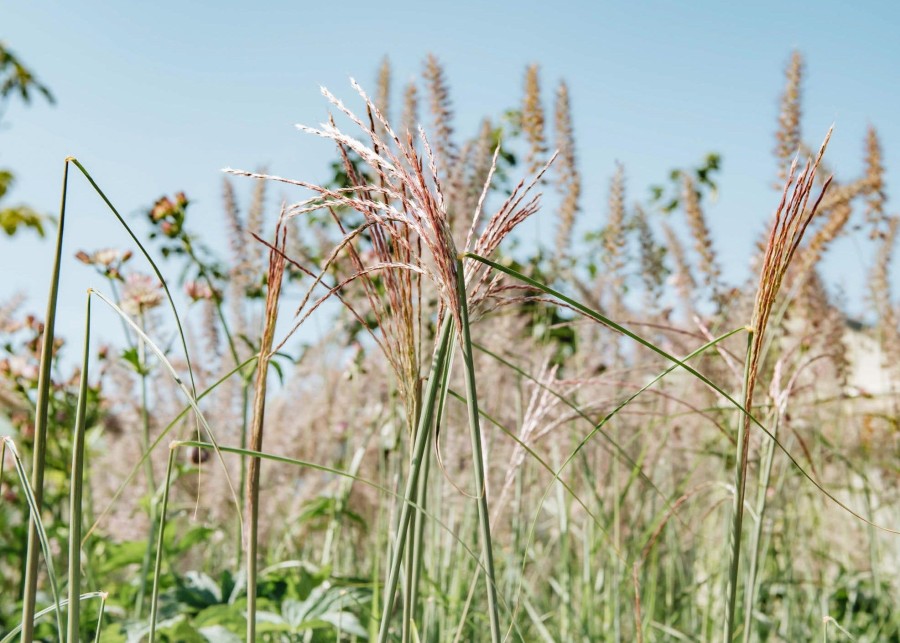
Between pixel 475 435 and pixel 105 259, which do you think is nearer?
pixel 475 435

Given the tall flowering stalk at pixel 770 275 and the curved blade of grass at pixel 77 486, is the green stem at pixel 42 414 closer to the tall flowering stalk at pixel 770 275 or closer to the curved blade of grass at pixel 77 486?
the curved blade of grass at pixel 77 486

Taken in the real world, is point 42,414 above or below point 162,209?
below

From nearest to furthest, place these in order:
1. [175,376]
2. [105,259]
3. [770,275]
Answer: [175,376] → [770,275] → [105,259]

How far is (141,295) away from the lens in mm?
1962

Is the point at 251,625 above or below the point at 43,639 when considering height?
above

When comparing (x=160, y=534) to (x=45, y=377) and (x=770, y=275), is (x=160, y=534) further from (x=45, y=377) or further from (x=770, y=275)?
(x=770, y=275)

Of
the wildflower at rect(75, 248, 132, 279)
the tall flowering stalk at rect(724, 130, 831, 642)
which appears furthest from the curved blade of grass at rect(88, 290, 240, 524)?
the wildflower at rect(75, 248, 132, 279)

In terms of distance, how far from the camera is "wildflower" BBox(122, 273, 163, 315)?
77.0 inches

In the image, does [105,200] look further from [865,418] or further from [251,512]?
[865,418]

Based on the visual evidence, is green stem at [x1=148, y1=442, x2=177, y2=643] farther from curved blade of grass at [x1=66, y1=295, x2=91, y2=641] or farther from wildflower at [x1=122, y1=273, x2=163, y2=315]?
wildflower at [x1=122, y1=273, x2=163, y2=315]

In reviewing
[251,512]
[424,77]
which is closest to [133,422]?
[424,77]

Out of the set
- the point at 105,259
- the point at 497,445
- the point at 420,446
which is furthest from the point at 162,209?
the point at 420,446

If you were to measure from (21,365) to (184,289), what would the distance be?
1.61 feet

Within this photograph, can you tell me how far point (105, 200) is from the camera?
628 mm
